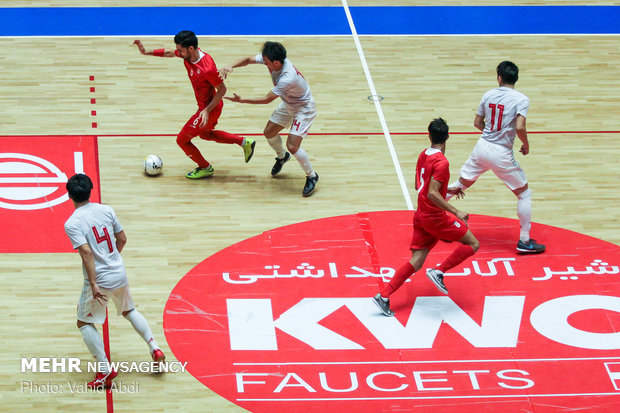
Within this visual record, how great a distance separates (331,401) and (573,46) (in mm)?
10083

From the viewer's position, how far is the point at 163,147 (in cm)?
1270

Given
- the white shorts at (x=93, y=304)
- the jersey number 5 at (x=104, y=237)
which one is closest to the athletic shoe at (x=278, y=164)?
the white shorts at (x=93, y=304)

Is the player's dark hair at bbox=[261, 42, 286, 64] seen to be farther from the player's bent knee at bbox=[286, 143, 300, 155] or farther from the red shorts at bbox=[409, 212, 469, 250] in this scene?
the red shorts at bbox=[409, 212, 469, 250]

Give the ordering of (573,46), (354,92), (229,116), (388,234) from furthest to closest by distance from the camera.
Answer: (573,46) < (354,92) < (229,116) < (388,234)

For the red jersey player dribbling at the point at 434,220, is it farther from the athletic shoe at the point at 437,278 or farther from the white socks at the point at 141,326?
the white socks at the point at 141,326

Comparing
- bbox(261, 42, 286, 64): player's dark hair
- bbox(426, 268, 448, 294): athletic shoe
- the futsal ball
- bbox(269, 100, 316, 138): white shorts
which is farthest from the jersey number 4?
the futsal ball

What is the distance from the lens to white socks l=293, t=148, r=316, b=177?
1151 cm

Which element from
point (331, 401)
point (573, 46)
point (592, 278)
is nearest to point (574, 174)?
point (592, 278)

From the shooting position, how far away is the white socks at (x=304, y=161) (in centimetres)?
1151

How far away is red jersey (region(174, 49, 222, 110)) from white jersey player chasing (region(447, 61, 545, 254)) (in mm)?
3093

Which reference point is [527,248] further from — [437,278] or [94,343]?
[94,343]

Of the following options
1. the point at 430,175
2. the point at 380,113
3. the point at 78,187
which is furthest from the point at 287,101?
the point at 78,187

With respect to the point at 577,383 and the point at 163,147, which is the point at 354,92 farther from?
the point at 577,383

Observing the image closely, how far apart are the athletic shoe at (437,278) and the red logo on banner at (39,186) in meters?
3.90
